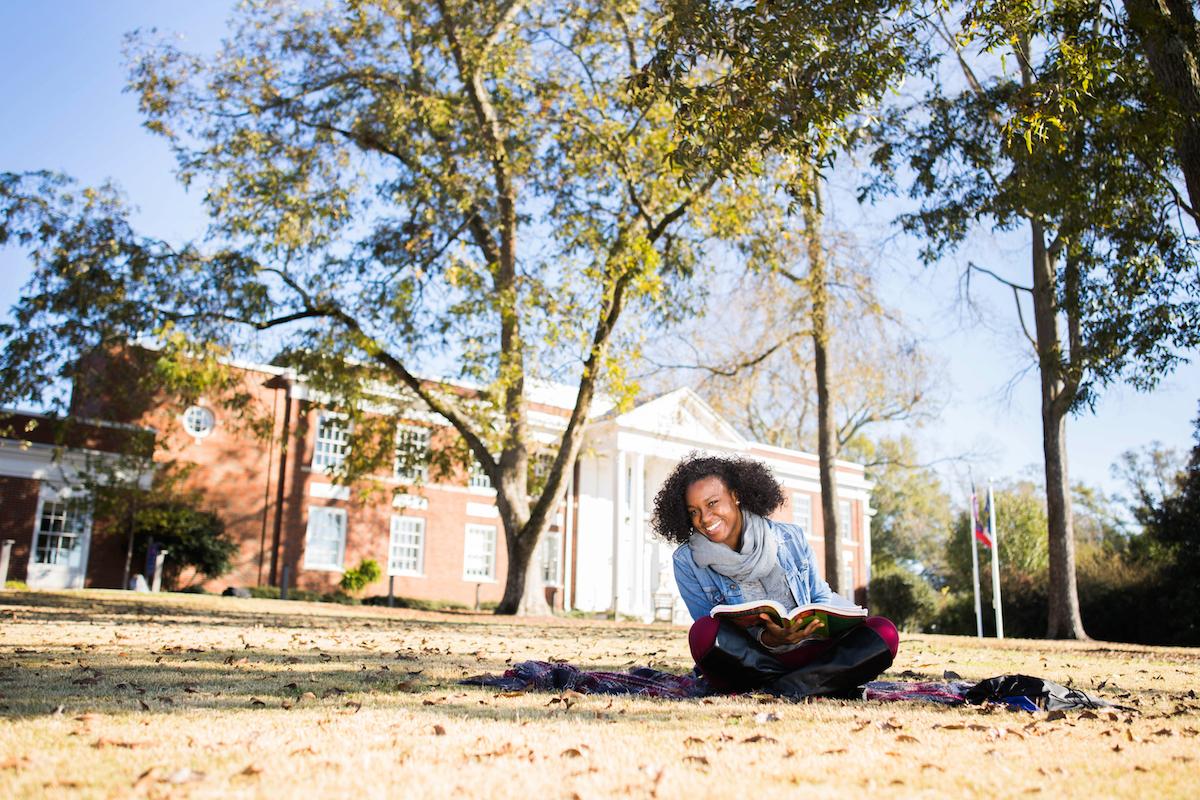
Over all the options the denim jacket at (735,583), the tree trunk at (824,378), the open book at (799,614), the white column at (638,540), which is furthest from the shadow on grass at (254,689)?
the white column at (638,540)

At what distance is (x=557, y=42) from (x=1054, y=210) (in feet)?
33.4

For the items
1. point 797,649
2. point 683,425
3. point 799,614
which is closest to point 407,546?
point 683,425

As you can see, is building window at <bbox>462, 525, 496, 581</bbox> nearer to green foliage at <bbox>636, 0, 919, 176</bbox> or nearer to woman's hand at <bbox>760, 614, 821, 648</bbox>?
green foliage at <bbox>636, 0, 919, 176</bbox>

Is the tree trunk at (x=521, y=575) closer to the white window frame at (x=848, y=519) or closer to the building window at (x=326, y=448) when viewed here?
the building window at (x=326, y=448)

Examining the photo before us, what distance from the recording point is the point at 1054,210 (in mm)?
10789

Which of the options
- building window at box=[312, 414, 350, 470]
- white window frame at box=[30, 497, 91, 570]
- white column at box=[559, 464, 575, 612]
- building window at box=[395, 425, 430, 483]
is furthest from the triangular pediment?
white window frame at box=[30, 497, 91, 570]

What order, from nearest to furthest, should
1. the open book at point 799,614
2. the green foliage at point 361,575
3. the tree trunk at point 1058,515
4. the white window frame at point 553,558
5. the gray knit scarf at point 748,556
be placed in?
the open book at point 799,614 → the gray knit scarf at point 748,556 → the tree trunk at point 1058,515 → the green foliage at point 361,575 → the white window frame at point 553,558

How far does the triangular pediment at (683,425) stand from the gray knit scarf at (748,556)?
23.9 m

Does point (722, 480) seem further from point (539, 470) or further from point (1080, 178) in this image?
point (539, 470)

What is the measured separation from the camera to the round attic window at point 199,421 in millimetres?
25234

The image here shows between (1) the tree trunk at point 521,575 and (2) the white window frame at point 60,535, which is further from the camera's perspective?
(2) the white window frame at point 60,535

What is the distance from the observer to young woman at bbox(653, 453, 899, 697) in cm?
445

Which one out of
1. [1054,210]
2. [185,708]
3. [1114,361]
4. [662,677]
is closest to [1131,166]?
[1054,210]

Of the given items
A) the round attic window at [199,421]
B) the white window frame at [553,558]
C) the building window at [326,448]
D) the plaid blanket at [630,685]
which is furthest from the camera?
the white window frame at [553,558]
